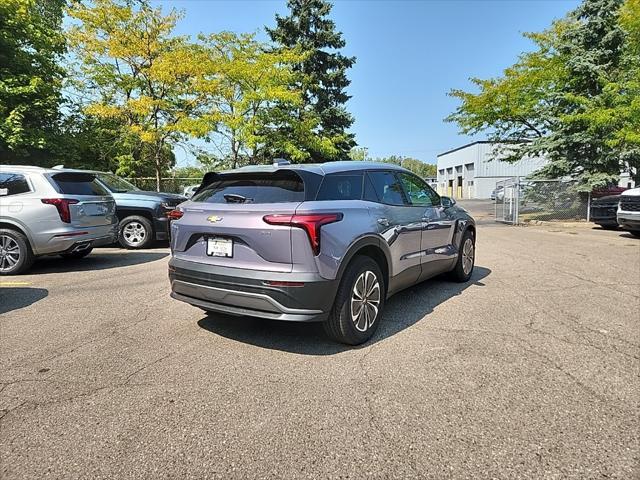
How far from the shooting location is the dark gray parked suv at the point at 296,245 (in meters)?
3.23

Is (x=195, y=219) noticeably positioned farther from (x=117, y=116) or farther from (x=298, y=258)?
(x=117, y=116)

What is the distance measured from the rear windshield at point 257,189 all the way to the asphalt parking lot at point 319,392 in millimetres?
1298

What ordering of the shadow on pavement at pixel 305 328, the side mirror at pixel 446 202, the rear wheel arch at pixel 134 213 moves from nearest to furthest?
the shadow on pavement at pixel 305 328 < the side mirror at pixel 446 202 < the rear wheel arch at pixel 134 213

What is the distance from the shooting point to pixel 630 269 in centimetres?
702

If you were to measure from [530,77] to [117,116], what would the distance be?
757 inches

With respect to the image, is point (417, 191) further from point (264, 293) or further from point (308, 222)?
point (264, 293)

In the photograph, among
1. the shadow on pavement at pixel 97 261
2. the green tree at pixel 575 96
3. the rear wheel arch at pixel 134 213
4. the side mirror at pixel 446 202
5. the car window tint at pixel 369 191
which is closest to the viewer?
the car window tint at pixel 369 191

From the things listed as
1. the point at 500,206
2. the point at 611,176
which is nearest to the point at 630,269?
the point at 611,176

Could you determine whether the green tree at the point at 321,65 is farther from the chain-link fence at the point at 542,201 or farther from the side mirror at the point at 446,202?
the side mirror at the point at 446,202

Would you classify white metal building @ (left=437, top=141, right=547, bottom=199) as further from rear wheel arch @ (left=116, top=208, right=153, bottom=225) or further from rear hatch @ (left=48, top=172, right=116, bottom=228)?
rear hatch @ (left=48, top=172, right=116, bottom=228)

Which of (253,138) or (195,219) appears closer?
(195,219)

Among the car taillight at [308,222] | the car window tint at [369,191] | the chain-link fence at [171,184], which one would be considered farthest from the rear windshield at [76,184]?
the chain-link fence at [171,184]

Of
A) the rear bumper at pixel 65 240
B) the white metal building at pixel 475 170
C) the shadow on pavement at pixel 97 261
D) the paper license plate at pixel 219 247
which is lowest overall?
the shadow on pavement at pixel 97 261

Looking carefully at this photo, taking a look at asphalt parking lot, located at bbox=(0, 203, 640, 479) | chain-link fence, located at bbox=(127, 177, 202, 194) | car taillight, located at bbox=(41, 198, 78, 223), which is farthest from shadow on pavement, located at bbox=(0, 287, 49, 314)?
chain-link fence, located at bbox=(127, 177, 202, 194)
